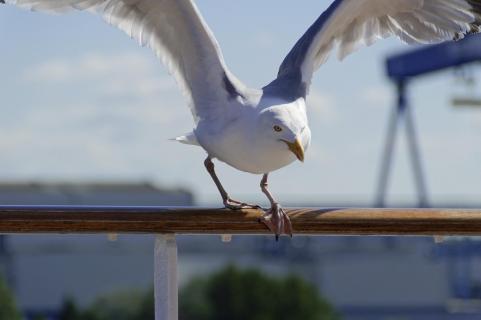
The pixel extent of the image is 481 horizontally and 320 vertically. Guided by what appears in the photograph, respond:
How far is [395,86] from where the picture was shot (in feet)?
112

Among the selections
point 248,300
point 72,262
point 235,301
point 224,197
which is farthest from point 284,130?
point 72,262

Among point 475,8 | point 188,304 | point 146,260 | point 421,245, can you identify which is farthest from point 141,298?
point 475,8

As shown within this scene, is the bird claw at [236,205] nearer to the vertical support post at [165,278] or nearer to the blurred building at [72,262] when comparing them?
the vertical support post at [165,278]

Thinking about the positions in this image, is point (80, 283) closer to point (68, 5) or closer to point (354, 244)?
point (354, 244)

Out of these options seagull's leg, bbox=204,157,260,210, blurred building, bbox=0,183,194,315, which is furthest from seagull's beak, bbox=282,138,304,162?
blurred building, bbox=0,183,194,315

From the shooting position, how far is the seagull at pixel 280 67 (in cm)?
462

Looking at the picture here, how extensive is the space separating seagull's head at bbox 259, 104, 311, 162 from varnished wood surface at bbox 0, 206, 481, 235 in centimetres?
60

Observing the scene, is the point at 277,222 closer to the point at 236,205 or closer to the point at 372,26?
the point at 236,205

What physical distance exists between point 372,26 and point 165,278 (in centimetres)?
199

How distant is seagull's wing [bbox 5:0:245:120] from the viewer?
193 inches

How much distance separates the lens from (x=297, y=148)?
4539 millimetres

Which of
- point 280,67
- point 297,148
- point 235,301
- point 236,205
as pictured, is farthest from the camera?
point 235,301

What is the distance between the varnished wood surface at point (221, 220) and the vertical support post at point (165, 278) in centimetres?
4

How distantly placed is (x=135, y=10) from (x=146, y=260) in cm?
3169
